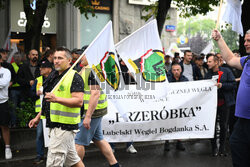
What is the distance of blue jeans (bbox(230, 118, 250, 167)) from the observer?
14.6 ft

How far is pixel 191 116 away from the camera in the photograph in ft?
27.7

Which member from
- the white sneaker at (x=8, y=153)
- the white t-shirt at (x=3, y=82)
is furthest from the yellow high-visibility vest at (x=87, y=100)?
the white sneaker at (x=8, y=153)

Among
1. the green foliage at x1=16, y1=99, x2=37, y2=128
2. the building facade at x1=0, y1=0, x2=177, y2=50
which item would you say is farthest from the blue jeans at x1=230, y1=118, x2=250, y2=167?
the building facade at x1=0, y1=0, x2=177, y2=50

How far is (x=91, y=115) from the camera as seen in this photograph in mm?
5688

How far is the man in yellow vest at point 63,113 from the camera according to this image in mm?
4863

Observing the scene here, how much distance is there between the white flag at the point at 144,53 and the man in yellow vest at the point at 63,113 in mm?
2180

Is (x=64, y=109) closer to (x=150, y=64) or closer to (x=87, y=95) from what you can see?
(x=87, y=95)

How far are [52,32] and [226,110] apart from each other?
11.8 meters

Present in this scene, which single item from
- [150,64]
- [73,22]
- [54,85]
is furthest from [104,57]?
[73,22]

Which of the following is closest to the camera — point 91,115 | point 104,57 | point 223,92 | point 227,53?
point 227,53

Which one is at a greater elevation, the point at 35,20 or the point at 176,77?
the point at 35,20

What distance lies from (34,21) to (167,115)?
4.93 meters

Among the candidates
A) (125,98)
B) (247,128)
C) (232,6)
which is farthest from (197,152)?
(247,128)

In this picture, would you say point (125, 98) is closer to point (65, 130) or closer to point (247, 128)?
point (65, 130)
